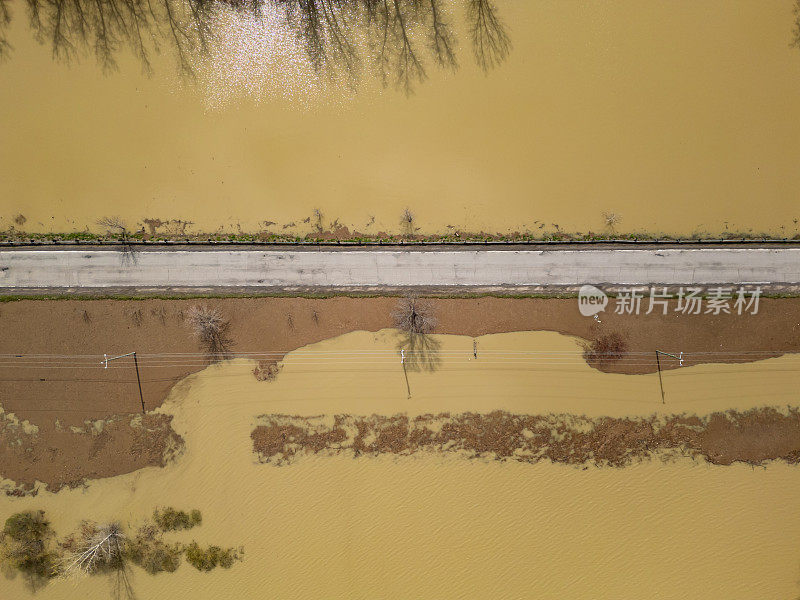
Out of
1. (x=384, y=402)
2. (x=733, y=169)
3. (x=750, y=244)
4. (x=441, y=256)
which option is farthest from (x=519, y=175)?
(x=384, y=402)

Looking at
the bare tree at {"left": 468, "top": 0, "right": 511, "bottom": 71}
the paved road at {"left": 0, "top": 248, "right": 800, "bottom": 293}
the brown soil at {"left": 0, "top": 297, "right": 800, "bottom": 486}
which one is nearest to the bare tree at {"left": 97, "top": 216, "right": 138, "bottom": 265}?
the paved road at {"left": 0, "top": 248, "right": 800, "bottom": 293}

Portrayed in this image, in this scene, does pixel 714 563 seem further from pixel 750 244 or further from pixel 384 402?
pixel 384 402

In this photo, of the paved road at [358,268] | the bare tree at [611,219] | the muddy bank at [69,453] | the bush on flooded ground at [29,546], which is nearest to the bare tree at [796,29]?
the paved road at [358,268]

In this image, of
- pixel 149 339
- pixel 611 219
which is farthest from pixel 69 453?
pixel 611 219

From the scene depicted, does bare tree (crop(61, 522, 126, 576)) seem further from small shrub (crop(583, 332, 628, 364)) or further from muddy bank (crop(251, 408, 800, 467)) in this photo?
small shrub (crop(583, 332, 628, 364))

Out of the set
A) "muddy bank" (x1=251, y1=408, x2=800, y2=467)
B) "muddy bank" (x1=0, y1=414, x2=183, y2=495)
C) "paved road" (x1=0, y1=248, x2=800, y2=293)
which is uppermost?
"paved road" (x1=0, y1=248, x2=800, y2=293)

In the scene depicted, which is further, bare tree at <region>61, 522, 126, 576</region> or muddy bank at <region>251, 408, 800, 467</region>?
muddy bank at <region>251, 408, 800, 467</region>
